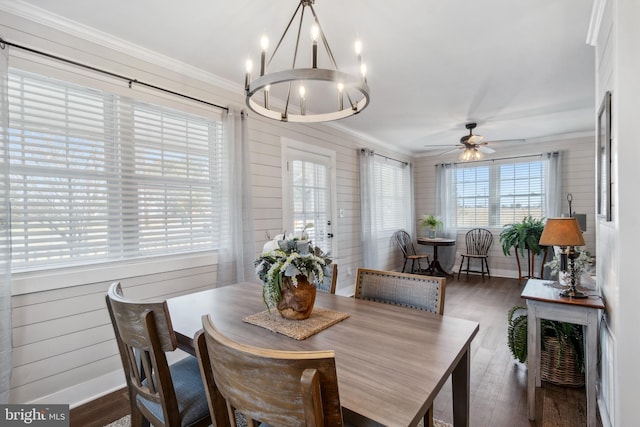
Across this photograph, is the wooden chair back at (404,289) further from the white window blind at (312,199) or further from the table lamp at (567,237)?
the white window blind at (312,199)

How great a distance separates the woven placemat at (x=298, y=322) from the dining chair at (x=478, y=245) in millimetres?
5256

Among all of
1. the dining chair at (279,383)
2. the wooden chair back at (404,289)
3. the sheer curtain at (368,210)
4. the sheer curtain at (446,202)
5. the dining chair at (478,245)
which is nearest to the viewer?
the dining chair at (279,383)

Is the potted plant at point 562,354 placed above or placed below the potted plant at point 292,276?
below

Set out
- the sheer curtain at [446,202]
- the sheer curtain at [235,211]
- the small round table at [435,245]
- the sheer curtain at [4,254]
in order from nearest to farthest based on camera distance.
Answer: the sheer curtain at [4,254] → the sheer curtain at [235,211] → the small round table at [435,245] → the sheer curtain at [446,202]

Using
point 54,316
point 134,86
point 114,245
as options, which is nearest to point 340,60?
point 134,86

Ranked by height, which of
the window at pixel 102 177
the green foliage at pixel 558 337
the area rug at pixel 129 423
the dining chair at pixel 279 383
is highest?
the window at pixel 102 177

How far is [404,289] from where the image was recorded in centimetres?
183

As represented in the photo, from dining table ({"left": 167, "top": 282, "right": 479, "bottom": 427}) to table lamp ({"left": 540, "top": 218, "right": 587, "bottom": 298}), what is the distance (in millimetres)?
1024

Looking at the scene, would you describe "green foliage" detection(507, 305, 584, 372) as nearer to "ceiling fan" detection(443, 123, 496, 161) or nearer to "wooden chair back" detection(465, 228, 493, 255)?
"ceiling fan" detection(443, 123, 496, 161)

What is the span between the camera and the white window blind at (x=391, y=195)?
585 cm

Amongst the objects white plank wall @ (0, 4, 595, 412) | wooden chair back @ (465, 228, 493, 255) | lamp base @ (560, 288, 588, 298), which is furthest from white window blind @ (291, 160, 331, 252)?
wooden chair back @ (465, 228, 493, 255)

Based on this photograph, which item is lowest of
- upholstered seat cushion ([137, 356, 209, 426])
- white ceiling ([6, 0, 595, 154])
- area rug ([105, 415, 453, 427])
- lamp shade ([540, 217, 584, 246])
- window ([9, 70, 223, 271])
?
area rug ([105, 415, 453, 427])

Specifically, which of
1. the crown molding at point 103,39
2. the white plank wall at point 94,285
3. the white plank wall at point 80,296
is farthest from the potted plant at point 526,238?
the crown molding at point 103,39

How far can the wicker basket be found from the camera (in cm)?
236
